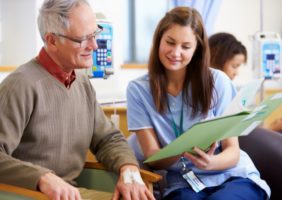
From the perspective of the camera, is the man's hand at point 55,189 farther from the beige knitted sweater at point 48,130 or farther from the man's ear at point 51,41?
the man's ear at point 51,41

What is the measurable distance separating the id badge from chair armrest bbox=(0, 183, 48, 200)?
26.1 inches

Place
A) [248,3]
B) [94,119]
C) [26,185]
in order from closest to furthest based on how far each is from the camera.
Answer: [26,185] → [94,119] → [248,3]

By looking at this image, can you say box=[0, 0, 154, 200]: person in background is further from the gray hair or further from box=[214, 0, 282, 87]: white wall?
box=[214, 0, 282, 87]: white wall

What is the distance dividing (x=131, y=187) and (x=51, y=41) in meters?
0.61

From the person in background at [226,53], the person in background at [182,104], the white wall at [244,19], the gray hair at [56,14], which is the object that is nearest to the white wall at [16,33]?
the person in background at [226,53]

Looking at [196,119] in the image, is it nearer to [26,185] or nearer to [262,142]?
[262,142]

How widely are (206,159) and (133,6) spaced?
2.85 metres

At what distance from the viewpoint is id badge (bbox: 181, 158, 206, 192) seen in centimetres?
183

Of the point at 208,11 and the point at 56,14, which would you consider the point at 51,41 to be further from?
the point at 208,11

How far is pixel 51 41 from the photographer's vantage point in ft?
5.49

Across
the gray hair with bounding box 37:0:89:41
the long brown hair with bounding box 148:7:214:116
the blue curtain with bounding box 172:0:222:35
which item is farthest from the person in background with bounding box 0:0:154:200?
the blue curtain with bounding box 172:0:222:35

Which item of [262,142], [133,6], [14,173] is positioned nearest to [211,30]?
[133,6]

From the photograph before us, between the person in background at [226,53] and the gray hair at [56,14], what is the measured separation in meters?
1.38

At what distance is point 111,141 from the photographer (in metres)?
1.88
